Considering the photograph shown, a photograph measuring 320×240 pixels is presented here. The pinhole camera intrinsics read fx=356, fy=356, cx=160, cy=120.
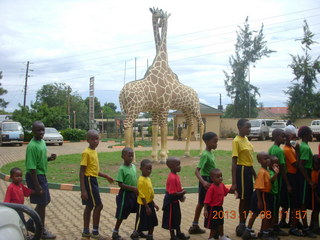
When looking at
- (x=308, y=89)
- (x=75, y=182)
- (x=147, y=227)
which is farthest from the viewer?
(x=308, y=89)

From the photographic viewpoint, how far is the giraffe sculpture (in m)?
10.9

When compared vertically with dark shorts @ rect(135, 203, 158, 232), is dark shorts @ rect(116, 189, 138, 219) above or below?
above

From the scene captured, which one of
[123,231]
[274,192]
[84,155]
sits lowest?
[123,231]

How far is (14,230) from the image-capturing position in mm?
2357

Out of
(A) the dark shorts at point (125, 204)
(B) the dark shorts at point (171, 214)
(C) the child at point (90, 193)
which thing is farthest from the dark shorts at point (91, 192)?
(B) the dark shorts at point (171, 214)

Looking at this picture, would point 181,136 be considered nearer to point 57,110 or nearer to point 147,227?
point 57,110

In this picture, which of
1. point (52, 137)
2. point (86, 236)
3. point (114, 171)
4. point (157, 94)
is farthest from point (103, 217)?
point (52, 137)

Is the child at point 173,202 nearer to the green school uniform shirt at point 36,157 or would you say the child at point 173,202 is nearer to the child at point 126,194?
the child at point 126,194

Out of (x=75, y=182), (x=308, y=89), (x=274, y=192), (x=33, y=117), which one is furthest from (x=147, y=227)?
(x=308, y=89)

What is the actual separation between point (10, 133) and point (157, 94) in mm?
15915

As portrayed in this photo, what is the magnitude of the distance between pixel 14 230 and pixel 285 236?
4096 mm

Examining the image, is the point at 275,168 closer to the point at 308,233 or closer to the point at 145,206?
the point at 308,233

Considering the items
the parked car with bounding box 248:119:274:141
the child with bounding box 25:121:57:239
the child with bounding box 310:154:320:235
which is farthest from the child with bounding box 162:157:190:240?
the parked car with bounding box 248:119:274:141

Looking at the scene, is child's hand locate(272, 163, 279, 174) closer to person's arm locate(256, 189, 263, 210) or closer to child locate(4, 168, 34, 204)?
person's arm locate(256, 189, 263, 210)
